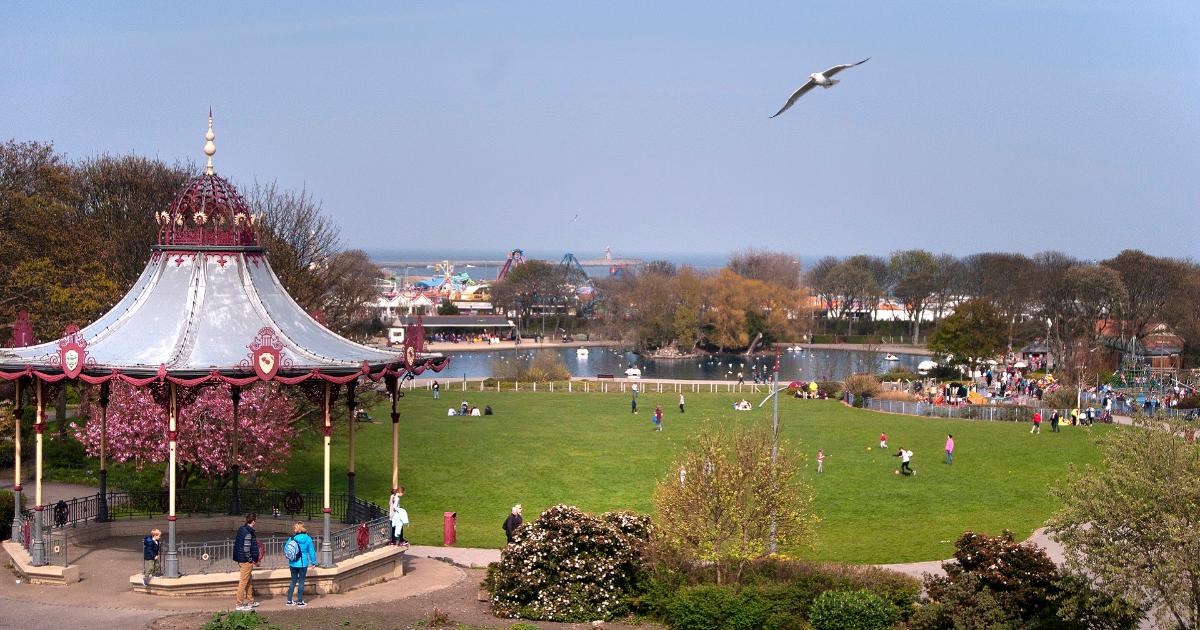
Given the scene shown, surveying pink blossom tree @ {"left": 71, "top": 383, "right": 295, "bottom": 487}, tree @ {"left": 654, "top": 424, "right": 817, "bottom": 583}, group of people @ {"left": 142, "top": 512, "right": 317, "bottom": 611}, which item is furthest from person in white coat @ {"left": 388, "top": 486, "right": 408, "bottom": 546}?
pink blossom tree @ {"left": 71, "top": 383, "right": 295, "bottom": 487}

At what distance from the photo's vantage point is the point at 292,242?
188 feet

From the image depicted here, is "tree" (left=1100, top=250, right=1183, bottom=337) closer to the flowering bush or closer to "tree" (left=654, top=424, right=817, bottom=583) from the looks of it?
"tree" (left=654, top=424, right=817, bottom=583)

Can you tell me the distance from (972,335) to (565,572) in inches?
2805

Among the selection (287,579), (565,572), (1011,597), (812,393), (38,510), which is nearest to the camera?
(1011,597)

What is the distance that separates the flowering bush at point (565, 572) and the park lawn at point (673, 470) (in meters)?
3.86

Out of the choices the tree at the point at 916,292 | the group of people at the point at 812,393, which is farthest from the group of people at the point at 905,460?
the tree at the point at 916,292

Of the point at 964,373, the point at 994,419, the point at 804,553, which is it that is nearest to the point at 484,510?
the point at 804,553

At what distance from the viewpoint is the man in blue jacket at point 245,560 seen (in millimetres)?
24906

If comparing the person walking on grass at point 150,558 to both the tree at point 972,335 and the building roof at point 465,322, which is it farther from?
the building roof at point 465,322

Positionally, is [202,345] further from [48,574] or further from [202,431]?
[202,431]

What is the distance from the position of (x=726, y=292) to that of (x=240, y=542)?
12565 cm

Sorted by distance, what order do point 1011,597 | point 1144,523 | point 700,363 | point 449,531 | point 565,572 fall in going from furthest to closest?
point 700,363
point 449,531
point 565,572
point 1011,597
point 1144,523

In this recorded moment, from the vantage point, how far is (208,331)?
1113 inches

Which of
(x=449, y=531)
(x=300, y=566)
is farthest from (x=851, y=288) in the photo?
(x=300, y=566)
